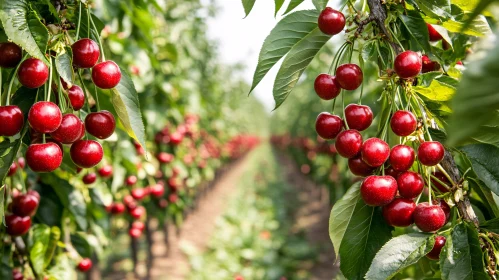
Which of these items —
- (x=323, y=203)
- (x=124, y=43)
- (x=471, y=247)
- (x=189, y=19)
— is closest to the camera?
(x=471, y=247)

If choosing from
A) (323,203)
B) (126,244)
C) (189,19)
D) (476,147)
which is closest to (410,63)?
(476,147)

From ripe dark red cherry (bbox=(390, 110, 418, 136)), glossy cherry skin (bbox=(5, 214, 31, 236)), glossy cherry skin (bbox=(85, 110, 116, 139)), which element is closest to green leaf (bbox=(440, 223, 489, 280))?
ripe dark red cherry (bbox=(390, 110, 418, 136))

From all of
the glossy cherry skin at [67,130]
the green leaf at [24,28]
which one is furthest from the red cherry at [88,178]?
the green leaf at [24,28]

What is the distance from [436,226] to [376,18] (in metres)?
0.56

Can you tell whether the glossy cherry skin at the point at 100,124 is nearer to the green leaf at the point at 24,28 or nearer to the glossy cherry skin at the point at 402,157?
the green leaf at the point at 24,28

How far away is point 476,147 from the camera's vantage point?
1.09 metres

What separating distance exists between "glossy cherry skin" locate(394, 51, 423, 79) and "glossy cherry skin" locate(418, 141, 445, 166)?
0.18 metres

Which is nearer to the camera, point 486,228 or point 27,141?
point 486,228

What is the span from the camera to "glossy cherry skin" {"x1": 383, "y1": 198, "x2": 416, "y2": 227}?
1081 millimetres

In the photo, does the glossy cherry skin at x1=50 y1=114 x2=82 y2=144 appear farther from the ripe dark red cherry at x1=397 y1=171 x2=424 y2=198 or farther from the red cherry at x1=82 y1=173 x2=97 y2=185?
the red cherry at x1=82 y1=173 x2=97 y2=185

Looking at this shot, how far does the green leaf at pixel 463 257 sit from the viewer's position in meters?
0.98

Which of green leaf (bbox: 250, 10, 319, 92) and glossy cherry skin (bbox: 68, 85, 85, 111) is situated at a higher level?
green leaf (bbox: 250, 10, 319, 92)

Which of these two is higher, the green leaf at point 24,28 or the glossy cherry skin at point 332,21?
the glossy cherry skin at point 332,21

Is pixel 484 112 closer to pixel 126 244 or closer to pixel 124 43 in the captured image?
pixel 124 43
